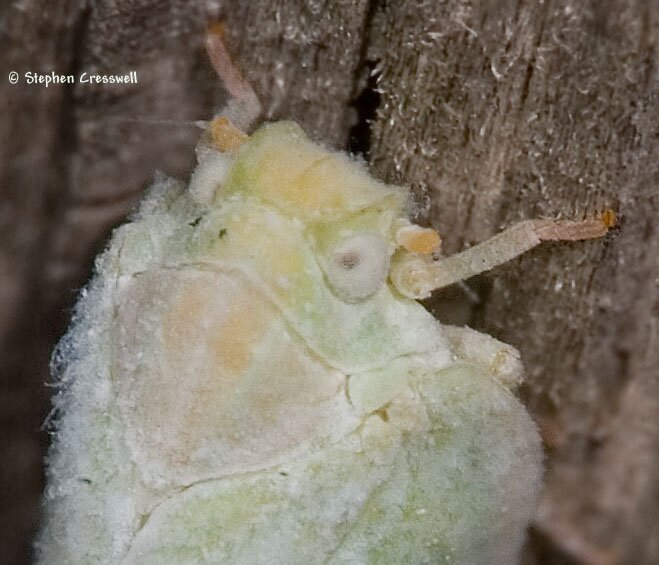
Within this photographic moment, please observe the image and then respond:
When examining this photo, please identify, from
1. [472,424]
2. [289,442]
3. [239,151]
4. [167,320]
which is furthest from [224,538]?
[239,151]

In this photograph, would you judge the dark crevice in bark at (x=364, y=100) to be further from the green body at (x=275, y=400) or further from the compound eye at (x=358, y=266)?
the compound eye at (x=358, y=266)

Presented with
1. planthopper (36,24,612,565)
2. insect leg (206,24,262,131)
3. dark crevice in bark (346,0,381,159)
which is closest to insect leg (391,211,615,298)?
planthopper (36,24,612,565)

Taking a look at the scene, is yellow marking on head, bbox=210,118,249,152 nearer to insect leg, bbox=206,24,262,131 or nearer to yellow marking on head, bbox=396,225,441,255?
insect leg, bbox=206,24,262,131

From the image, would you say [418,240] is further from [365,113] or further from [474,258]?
[365,113]

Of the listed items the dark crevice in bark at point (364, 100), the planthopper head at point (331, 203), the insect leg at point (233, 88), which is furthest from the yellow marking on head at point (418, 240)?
the insect leg at point (233, 88)

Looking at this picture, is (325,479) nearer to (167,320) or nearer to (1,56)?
(167,320)
